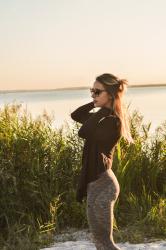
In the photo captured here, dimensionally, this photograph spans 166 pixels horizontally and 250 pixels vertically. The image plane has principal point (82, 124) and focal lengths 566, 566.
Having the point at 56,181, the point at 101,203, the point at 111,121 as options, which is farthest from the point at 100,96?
the point at 56,181

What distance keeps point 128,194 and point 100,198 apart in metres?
2.86

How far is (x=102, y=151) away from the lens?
391cm

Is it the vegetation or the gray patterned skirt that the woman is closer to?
the gray patterned skirt

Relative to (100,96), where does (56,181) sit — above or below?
below

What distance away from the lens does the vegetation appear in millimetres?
6117

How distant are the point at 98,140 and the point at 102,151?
10 centimetres

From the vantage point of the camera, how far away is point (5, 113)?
709 cm

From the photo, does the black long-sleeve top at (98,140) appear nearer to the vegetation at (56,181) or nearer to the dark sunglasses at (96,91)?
→ the dark sunglasses at (96,91)

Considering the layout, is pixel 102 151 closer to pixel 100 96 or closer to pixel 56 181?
pixel 100 96

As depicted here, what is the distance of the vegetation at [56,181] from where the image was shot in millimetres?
6117

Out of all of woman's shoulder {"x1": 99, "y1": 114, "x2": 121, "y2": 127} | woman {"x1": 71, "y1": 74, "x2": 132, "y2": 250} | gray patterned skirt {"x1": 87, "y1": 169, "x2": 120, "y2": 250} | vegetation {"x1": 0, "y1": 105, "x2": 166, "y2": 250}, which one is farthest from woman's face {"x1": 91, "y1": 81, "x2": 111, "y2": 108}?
vegetation {"x1": 0, "y1": 105, "x2": 166, "y2": 250}

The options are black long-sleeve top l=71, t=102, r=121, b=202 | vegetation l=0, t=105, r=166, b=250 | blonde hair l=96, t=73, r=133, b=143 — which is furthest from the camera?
vegetation l=0, t=105, r=166, b=250

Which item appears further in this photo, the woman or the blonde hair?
the blonde hair

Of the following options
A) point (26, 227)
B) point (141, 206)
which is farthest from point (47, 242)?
point (141, 206)
